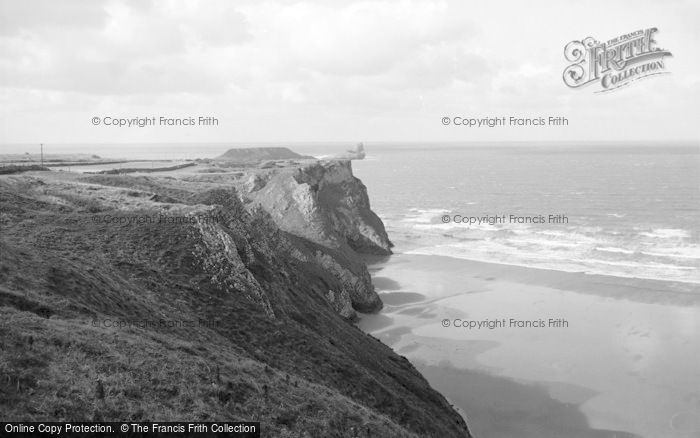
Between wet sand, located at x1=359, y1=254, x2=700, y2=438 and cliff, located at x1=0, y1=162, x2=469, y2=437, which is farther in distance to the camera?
wet sand, located at x1=359, y1=254, x2=700, y2=438

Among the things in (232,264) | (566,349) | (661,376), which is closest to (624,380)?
(661,376)

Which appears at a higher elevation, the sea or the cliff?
the cliff

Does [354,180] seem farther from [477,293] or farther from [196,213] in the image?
[196,213]

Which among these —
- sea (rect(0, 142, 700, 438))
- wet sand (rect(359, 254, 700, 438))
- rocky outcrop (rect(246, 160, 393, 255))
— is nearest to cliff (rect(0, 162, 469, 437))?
wet sand (rect(359, 254, 700, 438))

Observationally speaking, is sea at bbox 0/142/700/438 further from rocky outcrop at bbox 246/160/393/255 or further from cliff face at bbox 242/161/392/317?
rocky outcrop at bbox 246/160/393/255

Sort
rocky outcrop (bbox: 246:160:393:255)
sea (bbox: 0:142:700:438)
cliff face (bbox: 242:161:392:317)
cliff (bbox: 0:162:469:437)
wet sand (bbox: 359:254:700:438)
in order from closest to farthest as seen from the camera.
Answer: cliff (bbox: 0:162:469:437), wet sand (bbox: 359:254:700:438), sea (bbox: 0:142:700:438), cliff face (bbox: 242:161:392:317), rocky outcrop (bbox: 246:160:393:255)

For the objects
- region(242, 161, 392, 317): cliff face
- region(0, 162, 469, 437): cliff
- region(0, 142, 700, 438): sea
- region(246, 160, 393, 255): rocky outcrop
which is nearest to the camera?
region(0, 162, 469, 437): cliff

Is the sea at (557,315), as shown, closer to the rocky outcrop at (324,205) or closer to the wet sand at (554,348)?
the wet sand at (554,348)
